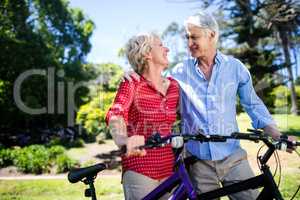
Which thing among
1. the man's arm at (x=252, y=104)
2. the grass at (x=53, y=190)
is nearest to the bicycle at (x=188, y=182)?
the man's arm at (x=252, y=104)

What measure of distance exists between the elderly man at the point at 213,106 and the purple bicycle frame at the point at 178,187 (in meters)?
0.29

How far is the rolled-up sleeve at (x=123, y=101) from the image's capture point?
2.52m

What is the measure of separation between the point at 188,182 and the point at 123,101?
655mm

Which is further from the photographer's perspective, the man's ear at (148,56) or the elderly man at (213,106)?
the elderly man at (213,106)

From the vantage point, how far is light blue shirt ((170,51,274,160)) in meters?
2.87

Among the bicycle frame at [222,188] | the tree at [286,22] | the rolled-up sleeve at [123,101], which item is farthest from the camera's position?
the tree at [286,22]

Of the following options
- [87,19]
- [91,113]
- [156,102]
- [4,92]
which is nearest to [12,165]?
[91,113]

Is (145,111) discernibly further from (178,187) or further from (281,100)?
(281,100)

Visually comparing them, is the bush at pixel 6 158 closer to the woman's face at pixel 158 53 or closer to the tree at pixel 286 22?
the woman's face at pixel 158 53

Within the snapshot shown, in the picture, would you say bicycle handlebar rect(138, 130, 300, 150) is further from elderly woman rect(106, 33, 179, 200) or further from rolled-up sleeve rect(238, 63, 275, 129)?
rolled-up sleeve rect(238, 63, 275, 129)

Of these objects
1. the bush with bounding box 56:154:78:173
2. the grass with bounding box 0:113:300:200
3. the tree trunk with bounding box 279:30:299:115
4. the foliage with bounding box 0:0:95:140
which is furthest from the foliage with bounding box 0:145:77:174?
the tree trunk with bounding box 279:30:299:115

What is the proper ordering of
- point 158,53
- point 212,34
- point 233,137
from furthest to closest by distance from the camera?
point 212,34, point 158,53, point 233,137

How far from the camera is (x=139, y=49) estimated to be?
8.99 ft

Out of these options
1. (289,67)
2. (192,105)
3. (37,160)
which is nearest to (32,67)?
(37,160)
